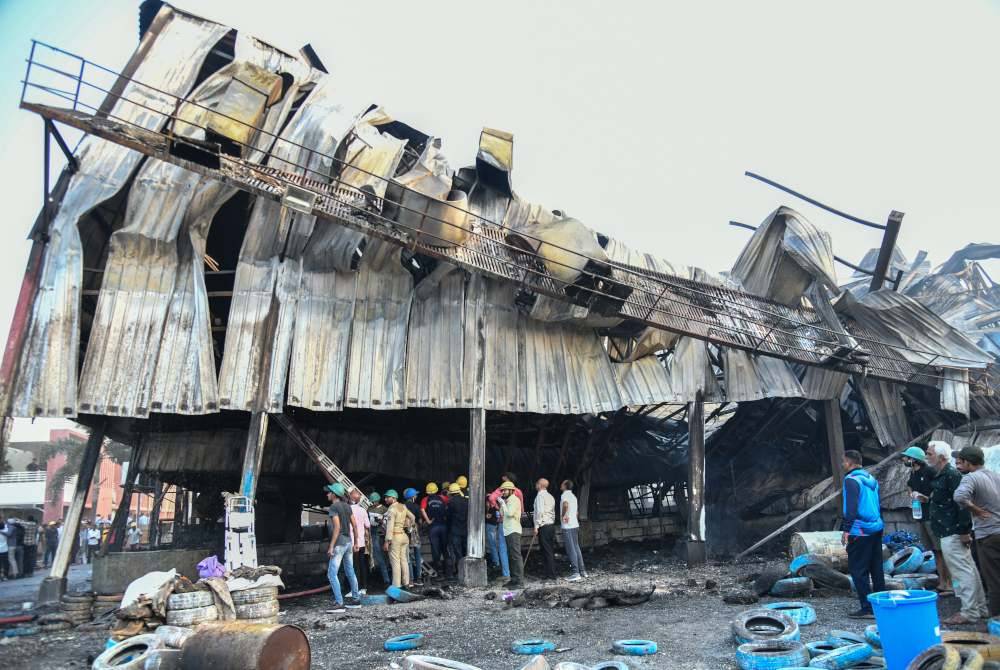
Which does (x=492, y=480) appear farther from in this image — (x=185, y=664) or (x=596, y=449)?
(x=185, y=664)

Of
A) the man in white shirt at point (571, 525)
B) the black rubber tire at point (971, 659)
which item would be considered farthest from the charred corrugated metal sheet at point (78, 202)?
the black rubber tire at point (971, 659)

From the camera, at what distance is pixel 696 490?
13109 millimetres

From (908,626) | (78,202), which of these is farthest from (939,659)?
(78,202)

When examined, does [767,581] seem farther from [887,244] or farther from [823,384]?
[887,244]

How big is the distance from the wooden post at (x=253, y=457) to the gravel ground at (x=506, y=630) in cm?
197

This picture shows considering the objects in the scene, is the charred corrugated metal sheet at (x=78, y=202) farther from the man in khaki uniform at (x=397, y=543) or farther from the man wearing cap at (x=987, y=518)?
the man wearing cap at (x=987, y=518)

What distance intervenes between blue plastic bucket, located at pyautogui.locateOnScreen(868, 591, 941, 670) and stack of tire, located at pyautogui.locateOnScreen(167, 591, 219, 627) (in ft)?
21.3

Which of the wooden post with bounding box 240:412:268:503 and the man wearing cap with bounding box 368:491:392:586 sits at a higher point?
the wooden post with bounding box 240:412:268:503

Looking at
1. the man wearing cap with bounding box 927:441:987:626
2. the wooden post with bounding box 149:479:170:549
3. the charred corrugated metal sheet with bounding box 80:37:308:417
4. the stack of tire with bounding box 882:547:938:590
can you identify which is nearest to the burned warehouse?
the charred corrugated metal sheet with bounding box 80:37:308:417

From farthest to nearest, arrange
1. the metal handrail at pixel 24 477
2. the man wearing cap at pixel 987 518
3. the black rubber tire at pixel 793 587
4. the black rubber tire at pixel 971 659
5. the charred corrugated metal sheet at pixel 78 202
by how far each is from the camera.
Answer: the metal handrail at pixel 24 477 → the charred corrugated metal sheet at pixel 78 202 → the black rubber tire at pixel 793 587 → the man wearing cap at pixel 987 518 → the black rubber tire at pixel 971 659

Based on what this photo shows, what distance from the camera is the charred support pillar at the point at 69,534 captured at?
1023 cm

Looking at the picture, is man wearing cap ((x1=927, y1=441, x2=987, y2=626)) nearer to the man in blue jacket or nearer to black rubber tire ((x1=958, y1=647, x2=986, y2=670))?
the man in blue jacket

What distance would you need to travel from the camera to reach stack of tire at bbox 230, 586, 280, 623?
7910 millimetres

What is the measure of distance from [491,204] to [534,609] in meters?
7.56
